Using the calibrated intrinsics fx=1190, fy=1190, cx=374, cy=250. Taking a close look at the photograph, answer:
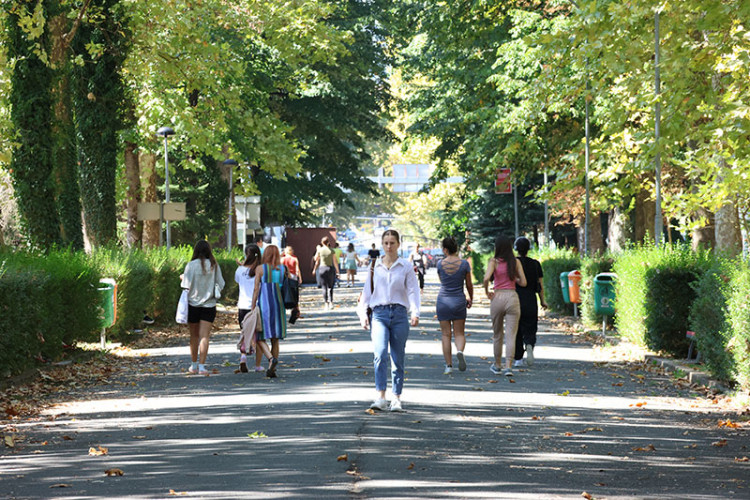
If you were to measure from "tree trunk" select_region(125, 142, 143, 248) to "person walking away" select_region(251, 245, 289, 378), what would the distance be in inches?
660

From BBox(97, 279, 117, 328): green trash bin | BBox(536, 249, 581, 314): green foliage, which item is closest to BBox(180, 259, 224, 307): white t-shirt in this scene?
BBox(97, 279, 117, 328): green trash bin

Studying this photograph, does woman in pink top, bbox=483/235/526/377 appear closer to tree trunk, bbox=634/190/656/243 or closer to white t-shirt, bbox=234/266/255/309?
white t-shirt, bbox=234/266/255/309

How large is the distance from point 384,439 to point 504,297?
7092 mm

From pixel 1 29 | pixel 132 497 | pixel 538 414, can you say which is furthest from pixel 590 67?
pixel 132 497

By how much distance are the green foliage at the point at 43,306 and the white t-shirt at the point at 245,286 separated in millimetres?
2649

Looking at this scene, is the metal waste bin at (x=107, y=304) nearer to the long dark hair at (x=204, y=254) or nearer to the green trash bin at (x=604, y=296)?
the long dark hair at (x=204, y=254)

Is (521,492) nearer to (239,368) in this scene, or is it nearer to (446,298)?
(446,298)

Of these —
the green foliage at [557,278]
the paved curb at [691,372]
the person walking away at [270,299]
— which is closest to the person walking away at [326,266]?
the green foliage at [557,278]

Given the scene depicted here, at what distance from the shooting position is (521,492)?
7812mm

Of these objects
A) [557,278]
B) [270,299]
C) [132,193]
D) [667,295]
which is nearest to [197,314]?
[270,299]

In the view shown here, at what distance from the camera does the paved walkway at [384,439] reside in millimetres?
8125

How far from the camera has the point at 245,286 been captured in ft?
57.7

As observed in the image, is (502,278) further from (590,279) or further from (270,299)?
(590,279)

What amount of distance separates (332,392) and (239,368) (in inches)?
158
